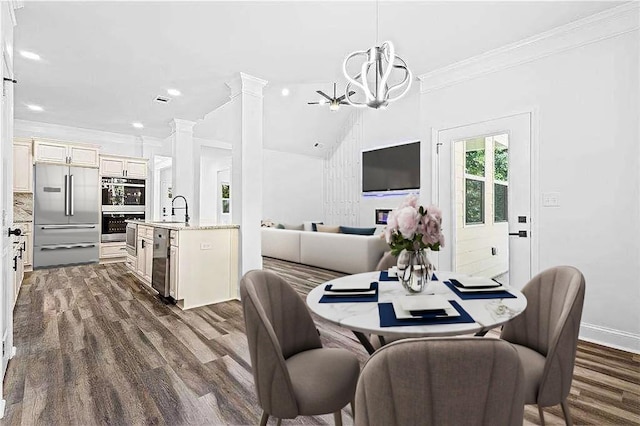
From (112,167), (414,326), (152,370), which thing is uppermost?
(112,167)

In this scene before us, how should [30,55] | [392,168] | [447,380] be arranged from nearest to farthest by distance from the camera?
[447,380] < [30,55] < [392,168]

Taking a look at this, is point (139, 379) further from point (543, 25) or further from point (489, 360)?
point (543, 25)

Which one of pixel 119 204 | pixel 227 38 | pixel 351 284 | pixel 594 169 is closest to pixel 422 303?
pixel 351 284

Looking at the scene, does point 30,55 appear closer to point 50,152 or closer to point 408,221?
point 50,152

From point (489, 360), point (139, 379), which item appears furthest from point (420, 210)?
point (139, 379)

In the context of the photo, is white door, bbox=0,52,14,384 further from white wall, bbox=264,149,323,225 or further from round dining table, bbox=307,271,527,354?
white wall, bbox=264,149,323,225

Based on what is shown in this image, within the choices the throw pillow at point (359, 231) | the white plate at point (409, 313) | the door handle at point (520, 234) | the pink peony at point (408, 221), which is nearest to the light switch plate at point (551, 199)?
the door handle at point (520, 234)

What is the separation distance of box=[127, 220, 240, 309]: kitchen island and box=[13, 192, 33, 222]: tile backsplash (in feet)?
9.32

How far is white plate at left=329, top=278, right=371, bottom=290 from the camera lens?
160 cm

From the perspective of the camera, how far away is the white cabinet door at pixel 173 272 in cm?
359

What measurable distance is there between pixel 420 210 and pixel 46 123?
7489 millimetres

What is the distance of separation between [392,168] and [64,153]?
6.37m

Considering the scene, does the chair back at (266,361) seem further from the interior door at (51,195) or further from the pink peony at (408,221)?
the interior door at (51,195)

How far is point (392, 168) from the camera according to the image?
7211 mm
